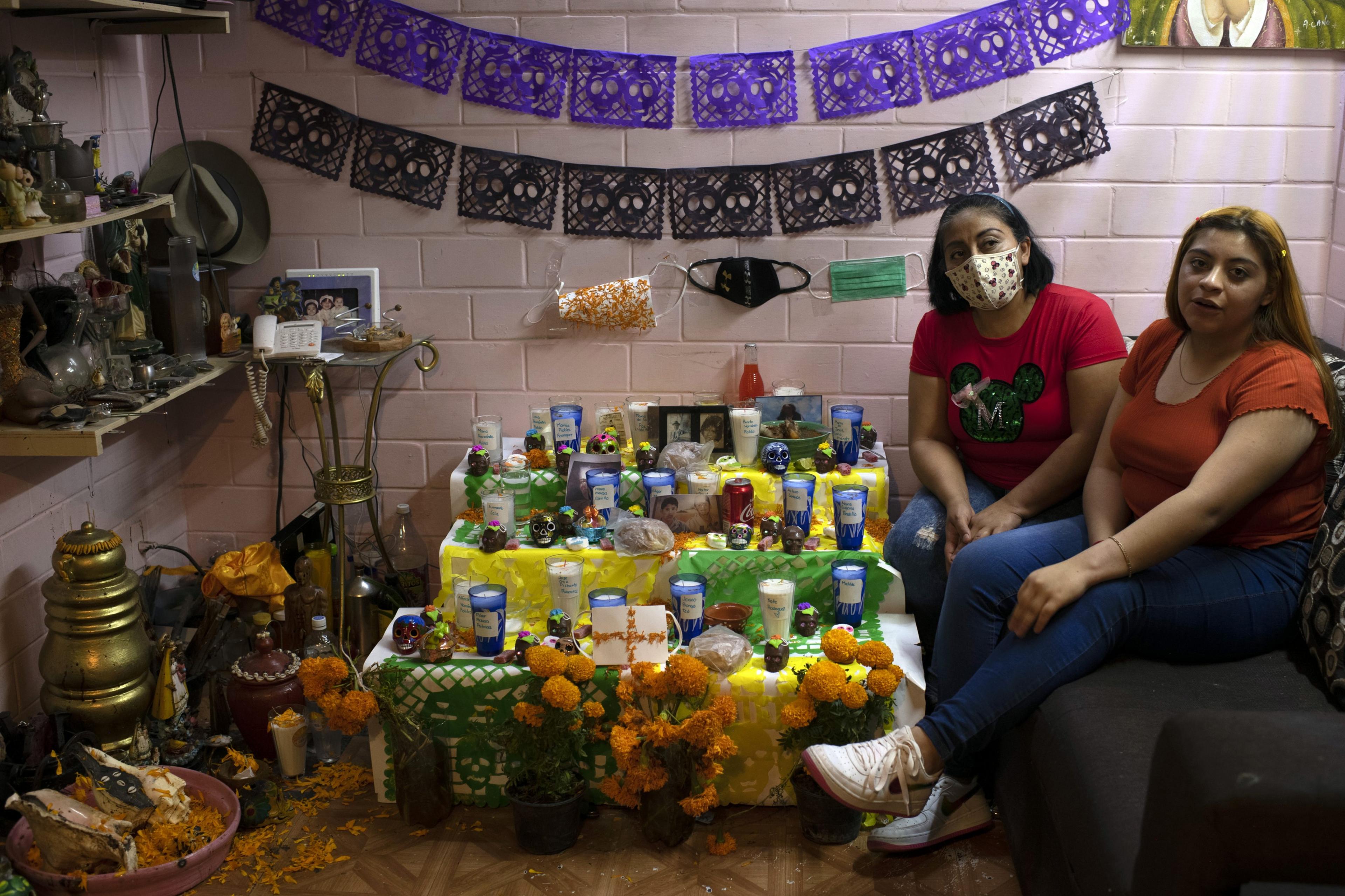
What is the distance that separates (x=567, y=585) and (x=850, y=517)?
0.64 m

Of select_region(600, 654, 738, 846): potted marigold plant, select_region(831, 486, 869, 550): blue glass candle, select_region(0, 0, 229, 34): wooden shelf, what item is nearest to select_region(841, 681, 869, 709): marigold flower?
select_region(600, 654, 738, 846): potted marigold plant

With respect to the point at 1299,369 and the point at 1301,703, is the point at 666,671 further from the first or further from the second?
the point at 1299,369

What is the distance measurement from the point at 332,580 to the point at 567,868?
117cm

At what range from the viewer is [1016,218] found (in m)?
2.58

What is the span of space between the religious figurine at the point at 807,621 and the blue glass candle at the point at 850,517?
0.18 meters

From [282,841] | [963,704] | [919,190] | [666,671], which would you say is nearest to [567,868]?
[666,671]

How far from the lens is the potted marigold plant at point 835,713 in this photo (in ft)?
7.30

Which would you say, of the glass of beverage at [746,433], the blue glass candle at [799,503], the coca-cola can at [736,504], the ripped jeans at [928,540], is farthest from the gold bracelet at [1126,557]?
the glass of beverage at [746,433]

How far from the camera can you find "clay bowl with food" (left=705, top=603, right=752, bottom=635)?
254 cm

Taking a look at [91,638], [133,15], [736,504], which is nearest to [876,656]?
[736,504]

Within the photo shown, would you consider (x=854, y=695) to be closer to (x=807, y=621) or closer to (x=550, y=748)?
(x=807, y=621)

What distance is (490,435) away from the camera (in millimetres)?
2988

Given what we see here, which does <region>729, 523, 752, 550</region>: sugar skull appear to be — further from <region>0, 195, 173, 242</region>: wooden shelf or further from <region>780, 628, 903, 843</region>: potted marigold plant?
<region>0, 195, 173, 242</region>: wooden shelf

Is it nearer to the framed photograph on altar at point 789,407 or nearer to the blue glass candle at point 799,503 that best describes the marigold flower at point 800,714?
the blue glass candle at point 799,503
